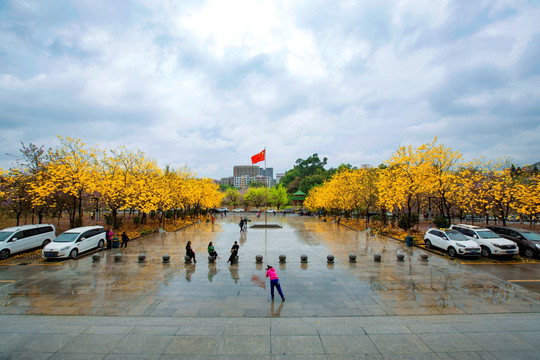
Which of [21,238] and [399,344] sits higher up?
[21,238]

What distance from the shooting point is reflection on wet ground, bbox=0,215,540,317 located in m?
9.22

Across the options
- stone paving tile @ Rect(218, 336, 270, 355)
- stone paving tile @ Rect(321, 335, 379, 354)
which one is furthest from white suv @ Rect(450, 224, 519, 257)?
stone paving tile @ Rect(218, 336, 270, 355)

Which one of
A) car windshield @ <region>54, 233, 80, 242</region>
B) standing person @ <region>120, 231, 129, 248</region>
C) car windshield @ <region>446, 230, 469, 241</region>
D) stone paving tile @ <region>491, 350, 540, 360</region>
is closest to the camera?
stone paving tile @ <region>491, 350, 540, 360</region>

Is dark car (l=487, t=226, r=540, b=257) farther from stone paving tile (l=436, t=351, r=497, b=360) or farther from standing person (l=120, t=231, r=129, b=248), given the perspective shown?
standing person (l=120, t=231, r=129, b=248)

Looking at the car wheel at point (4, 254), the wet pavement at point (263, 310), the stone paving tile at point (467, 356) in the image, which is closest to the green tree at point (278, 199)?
the wet pavement at point (263, 310)

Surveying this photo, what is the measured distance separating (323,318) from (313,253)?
9.78 m

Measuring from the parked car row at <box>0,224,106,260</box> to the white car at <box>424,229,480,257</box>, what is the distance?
2368 cm

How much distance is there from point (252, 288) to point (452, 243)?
13.5m

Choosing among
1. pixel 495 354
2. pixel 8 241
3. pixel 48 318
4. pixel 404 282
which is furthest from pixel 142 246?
pixel 495 354

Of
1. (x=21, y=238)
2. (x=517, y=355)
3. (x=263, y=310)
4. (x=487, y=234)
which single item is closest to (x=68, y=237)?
(x=21, y=238)

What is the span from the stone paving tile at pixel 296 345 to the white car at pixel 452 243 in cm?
1379

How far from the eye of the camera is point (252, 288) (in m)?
11.2

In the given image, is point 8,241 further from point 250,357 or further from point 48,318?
point 250,357

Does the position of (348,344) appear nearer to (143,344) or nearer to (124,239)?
(143,344)
